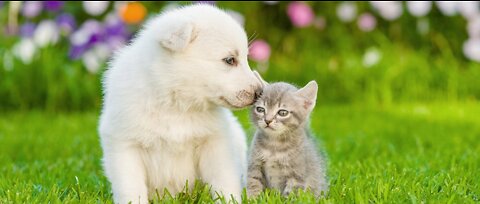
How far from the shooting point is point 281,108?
3.82 metres

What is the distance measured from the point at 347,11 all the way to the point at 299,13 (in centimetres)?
63

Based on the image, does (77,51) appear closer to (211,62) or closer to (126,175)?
(126,175)

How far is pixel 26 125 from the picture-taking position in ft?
24.8

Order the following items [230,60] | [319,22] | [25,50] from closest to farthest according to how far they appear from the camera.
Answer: [230,60] < [25,50] < [319,22]

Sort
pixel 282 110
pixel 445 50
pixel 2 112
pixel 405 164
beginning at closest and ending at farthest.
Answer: pixel 282 110 → pixel 405 164 → pixel 2 112 → pixel 445 50

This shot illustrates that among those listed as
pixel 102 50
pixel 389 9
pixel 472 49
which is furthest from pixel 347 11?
pixel 102 50

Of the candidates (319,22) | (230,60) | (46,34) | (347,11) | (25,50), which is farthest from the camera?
(319,22)

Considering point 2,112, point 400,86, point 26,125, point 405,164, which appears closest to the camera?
point 405,164

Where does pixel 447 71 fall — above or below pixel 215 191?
below

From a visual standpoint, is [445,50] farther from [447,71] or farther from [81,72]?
[81,72]

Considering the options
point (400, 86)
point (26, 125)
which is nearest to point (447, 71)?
point (400, 86)

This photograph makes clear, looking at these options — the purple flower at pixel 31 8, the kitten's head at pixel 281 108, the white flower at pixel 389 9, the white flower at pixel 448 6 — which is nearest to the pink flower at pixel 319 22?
the white flower at pixel 389 9

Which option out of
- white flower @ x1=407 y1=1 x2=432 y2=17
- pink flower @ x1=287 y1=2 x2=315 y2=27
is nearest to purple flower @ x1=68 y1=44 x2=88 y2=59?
pink flower @ x1=287 y1=2 x2=315 y2=27

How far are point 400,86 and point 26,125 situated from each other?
170 inches
